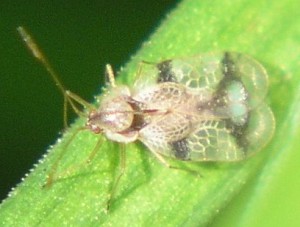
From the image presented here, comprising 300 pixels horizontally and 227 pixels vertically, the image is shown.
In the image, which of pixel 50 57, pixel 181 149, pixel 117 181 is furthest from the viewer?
pixel 50 57

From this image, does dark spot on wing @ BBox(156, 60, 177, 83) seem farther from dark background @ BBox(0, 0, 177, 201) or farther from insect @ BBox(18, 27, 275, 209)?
dark background @ BBox(0, 0, 177, 201)

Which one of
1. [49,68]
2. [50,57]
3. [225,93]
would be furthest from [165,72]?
[50,57]

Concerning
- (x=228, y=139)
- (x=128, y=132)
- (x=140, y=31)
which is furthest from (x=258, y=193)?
(x=140, y=31)

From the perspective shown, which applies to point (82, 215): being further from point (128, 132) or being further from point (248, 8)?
point (248, 8)

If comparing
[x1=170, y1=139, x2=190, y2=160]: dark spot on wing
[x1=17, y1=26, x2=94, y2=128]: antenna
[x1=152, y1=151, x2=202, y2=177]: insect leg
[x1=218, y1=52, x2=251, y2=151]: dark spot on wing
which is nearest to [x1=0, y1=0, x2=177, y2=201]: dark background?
[x1=17, y1=26, x2=94, y2=128]: antenna

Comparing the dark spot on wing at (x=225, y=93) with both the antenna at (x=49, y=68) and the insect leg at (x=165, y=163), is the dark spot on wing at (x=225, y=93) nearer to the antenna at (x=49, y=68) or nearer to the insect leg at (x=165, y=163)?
the insect leg at (x=165, y=163)

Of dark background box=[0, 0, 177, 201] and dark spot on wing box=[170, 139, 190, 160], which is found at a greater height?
dark background box=[0, 0, 177, 201]

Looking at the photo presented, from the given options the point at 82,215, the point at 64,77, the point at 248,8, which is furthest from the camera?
the point at 64,77

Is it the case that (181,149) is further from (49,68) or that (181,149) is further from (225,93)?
(49,68)
